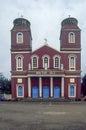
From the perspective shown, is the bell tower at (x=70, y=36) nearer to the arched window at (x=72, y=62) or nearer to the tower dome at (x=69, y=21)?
the tower dome at (x=69, y=21)

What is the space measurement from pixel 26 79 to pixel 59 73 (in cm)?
568

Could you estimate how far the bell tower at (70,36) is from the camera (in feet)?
171

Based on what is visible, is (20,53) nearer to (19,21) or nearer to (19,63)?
(19,63)

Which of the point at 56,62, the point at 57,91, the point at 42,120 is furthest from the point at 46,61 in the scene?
the point at 42,120

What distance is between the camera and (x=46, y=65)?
5128 centimetres

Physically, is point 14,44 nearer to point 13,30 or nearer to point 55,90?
point 13,30

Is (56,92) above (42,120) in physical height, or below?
below

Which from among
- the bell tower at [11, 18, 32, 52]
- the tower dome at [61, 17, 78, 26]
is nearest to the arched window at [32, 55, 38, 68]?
the bell tower at [11, 18, 32, 52]

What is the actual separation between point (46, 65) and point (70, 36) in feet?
21.7

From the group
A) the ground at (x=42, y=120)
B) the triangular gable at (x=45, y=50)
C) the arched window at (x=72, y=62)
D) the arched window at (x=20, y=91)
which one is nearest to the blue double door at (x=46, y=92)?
the arched window at (x=20, y=91)

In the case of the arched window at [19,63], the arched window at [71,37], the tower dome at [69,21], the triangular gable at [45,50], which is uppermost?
the tower dome at [69,21]

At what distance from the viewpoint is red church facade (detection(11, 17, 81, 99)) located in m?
50.2

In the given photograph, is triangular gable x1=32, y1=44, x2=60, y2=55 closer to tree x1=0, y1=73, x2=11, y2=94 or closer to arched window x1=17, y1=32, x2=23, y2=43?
arched window x1=17, y1=32, x2=23, y2=43

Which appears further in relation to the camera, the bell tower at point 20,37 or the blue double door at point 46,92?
the bell tower at point 20,37
